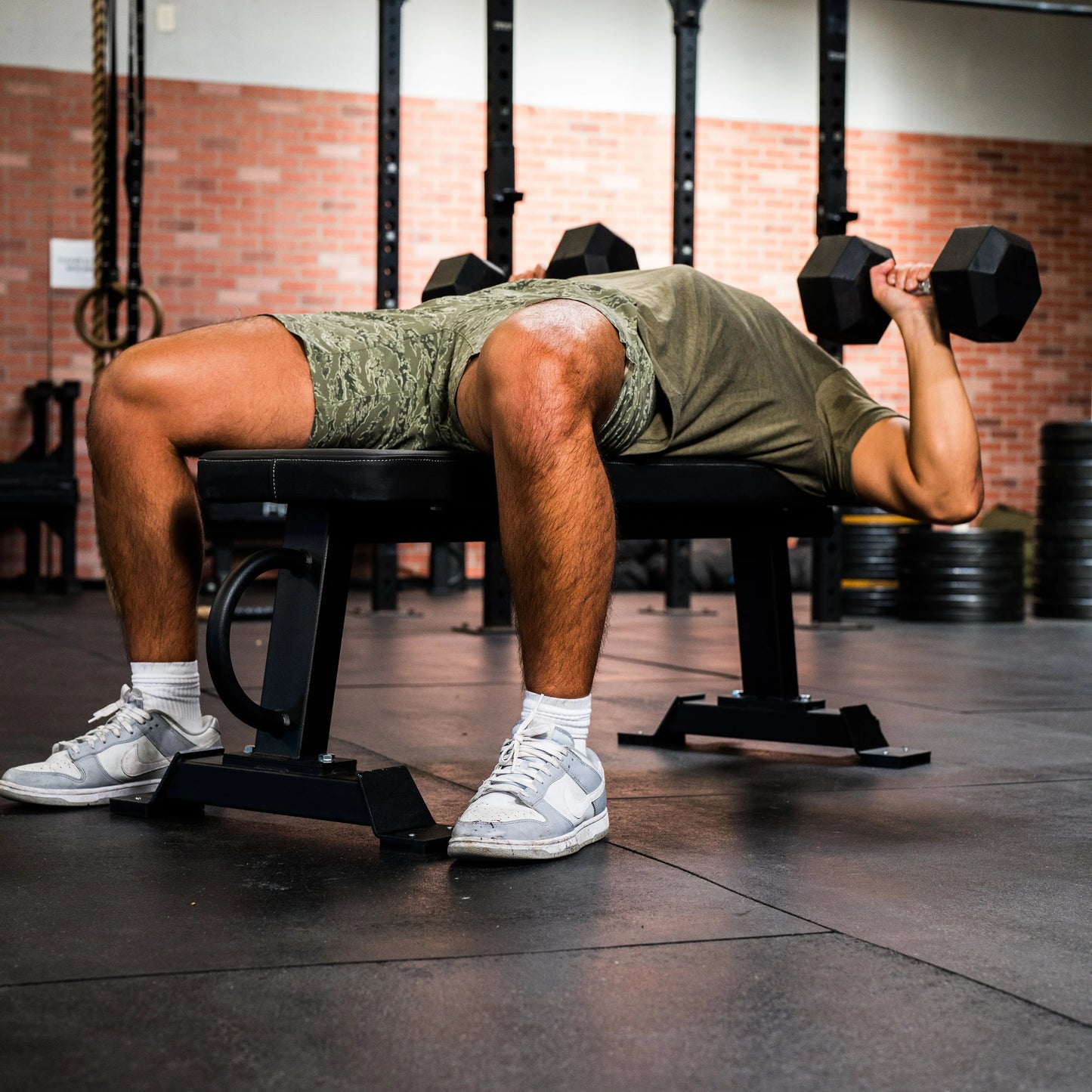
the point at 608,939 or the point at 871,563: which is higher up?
the point at 608,939

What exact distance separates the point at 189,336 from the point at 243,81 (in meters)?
5.50

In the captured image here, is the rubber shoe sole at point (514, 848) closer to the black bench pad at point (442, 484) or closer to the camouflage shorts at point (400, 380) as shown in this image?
the black bench pad at point (442, 484)

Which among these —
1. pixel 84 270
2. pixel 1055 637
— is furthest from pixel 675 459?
pixel 84 270

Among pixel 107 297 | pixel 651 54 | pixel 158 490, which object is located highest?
pixel 651 54

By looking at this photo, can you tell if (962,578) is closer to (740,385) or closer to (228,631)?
(740,385)

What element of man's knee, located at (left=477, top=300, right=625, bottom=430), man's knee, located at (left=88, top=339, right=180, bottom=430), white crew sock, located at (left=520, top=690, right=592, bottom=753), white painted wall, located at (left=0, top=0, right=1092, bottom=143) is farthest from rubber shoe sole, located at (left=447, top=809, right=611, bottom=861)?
white painted wall, located at (left=0, top=0, right=1092, bottom=143)

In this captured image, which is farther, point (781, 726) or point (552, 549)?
point (781, 726)

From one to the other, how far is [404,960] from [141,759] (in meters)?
0.67

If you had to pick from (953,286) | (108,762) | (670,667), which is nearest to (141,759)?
(108,762)

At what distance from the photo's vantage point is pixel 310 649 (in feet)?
4.70

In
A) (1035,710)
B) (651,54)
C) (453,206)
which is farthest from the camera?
(651,54)

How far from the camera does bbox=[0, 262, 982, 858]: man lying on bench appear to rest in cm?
138

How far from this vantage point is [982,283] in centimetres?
166

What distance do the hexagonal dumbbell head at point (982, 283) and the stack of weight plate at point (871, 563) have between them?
145 inches
